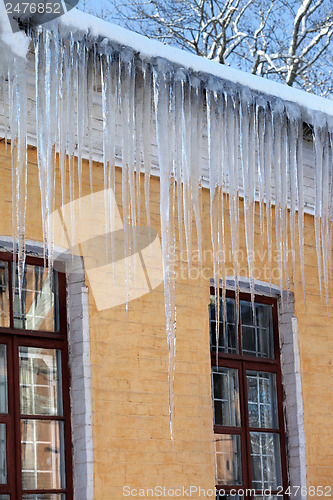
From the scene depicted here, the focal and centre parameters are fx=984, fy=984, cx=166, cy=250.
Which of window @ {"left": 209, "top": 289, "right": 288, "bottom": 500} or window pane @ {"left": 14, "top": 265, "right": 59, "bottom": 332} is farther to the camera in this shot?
window @ {"left": 209, "top": 289, "right": 288, "bottom": 500}

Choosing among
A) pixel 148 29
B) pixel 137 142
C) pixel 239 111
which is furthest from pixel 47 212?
pixel 148 29

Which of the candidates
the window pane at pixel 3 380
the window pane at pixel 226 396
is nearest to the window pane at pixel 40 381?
the window pane at pixel 3 380

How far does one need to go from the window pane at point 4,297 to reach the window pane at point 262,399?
200 cm

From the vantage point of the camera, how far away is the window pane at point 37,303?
5570 mm

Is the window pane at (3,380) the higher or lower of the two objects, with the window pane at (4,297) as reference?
lower

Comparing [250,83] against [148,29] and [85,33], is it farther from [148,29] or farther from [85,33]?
[148,29]

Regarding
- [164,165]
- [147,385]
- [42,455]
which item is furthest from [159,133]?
[42,455]

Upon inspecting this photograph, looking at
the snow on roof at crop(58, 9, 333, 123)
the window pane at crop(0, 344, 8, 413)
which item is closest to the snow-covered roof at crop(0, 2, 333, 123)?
the snow on roof at crop(58, 9, 333, 123)

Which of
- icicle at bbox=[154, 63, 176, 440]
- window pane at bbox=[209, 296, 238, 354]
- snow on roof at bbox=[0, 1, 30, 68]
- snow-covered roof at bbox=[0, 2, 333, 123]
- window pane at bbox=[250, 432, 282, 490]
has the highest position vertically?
snow-covered roof at bbox=[0, 2, 333, 123]

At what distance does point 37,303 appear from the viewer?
566 cm

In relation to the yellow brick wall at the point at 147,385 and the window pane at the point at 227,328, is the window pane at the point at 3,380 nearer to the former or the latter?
the yellow brick wall at the point at 147,385

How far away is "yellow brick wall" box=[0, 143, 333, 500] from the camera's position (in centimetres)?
560

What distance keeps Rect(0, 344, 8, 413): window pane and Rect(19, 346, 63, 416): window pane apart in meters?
0.11

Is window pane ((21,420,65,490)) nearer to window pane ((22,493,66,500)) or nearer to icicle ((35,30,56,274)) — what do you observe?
window pane ((22,493,66,500))
